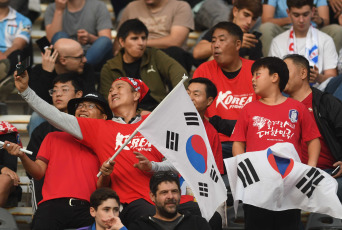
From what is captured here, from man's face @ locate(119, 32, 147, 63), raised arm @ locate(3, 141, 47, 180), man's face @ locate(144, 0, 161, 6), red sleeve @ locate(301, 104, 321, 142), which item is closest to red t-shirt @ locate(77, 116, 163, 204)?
raised arm @ locate(3, 141, 47, 180)

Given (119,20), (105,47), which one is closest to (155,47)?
(105,47)

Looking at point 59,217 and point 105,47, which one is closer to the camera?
point 59,217

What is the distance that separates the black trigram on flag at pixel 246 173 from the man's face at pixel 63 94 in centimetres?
201

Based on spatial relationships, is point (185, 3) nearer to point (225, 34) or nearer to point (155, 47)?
point (155, 47)

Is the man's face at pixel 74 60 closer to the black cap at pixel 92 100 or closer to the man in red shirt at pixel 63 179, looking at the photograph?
the black cap at pixel 92 100

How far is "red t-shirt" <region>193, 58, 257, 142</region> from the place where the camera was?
7594 mm

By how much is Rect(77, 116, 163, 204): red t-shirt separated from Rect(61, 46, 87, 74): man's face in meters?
1.69

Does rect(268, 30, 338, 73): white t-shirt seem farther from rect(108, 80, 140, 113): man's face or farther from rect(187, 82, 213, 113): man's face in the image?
rect(108, 80, 140, 113): man's face

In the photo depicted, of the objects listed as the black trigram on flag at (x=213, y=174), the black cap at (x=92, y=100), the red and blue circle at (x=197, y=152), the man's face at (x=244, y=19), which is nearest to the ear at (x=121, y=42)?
the man's face at (x=244, y=19)

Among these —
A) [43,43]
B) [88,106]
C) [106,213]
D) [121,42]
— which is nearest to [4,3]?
[43,43]

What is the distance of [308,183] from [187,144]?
2.98ft

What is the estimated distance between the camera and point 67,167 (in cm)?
663

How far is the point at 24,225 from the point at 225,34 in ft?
8.00

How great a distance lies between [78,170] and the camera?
6.64 meters
